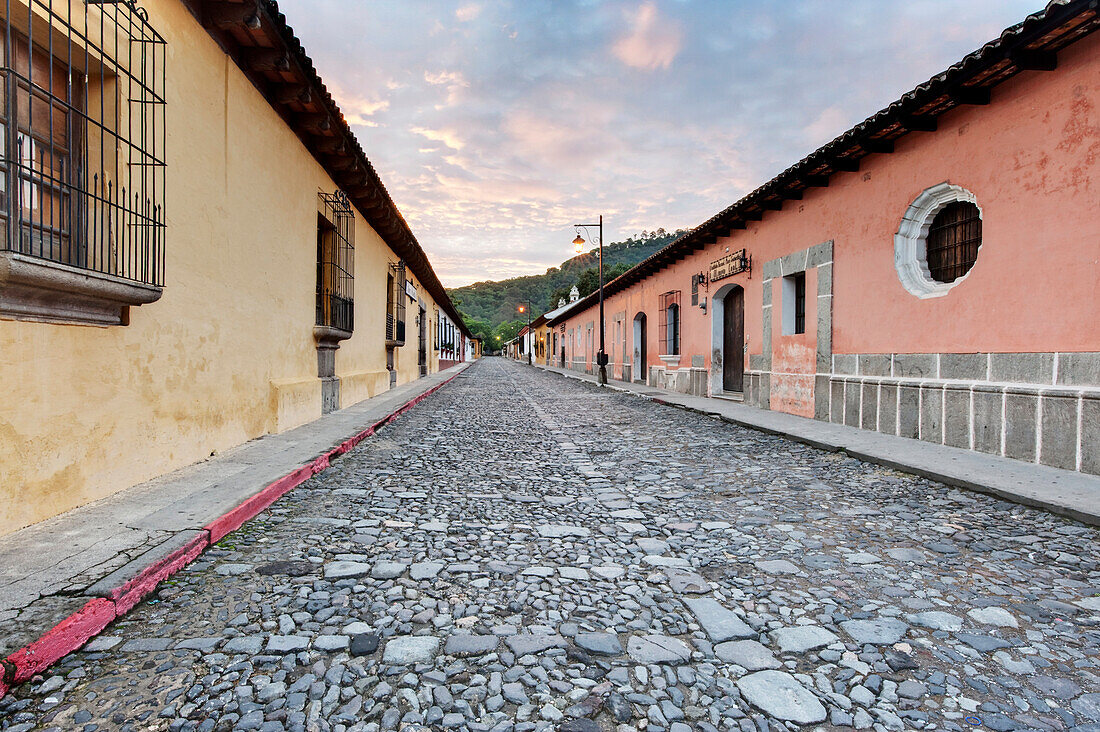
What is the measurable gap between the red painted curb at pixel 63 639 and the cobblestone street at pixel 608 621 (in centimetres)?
5

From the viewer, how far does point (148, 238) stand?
3.95 metres

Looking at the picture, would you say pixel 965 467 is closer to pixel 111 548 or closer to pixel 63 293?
pixel 111 548

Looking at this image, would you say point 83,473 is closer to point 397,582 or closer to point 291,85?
point 397,582

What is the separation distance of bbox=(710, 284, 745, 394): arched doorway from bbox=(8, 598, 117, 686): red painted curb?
12297mm

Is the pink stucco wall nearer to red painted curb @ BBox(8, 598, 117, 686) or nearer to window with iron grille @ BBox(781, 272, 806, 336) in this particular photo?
window with iron grille @ BBox(781, 272, 806, 336)

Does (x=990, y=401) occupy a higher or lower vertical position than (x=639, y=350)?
lower

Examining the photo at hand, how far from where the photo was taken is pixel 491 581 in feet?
8.77

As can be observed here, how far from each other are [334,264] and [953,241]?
28.7 feet

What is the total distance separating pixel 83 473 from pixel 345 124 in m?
5.68

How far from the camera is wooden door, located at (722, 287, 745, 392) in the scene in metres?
12.4

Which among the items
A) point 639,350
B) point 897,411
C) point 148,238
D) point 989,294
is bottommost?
point 897,411

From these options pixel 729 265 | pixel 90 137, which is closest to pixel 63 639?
pixel 90 137

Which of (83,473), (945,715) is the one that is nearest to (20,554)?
(83,473)

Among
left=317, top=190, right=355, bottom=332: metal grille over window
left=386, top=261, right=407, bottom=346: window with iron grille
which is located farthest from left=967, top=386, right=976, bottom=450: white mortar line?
left=386, top=261, right=407, bottom=346: window with iron grille
